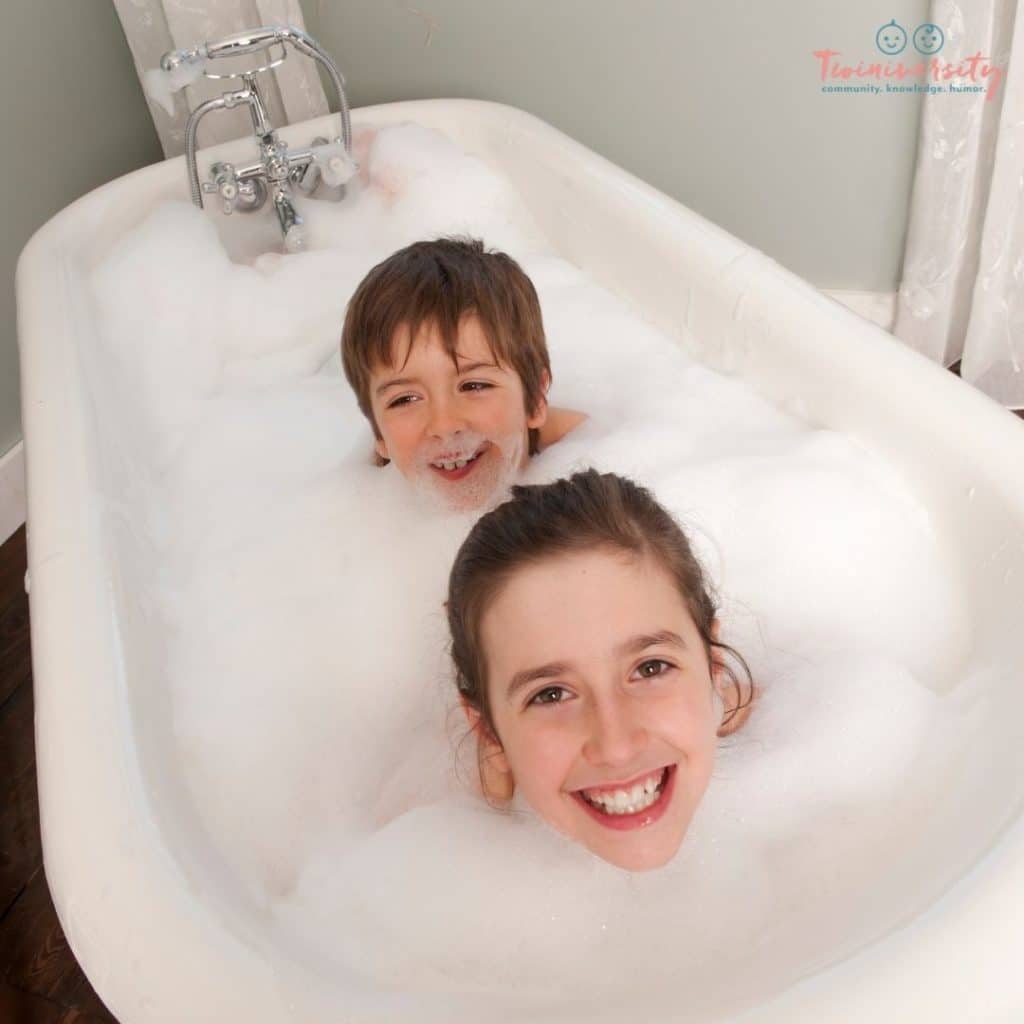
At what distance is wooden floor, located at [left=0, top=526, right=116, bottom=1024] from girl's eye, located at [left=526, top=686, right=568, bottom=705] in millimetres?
627

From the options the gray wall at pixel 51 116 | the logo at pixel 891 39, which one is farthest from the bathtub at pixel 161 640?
the logo at pixel 891 39

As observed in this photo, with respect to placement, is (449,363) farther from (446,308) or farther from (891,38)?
(891,38)

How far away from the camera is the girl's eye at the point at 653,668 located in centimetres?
Answer: 87

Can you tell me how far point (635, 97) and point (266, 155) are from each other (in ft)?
2.32

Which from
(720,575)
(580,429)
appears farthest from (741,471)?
(580,429)

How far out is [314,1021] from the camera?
62 cm

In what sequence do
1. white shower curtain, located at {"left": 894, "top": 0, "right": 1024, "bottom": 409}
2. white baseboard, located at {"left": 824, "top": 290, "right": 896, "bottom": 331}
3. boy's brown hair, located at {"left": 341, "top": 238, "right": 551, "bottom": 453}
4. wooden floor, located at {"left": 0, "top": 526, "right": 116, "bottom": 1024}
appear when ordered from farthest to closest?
white baseboard, located at {"left": 824, "top": 290, "right": 896, "bottom": 331} → white shower curtain, located at {"left": 894, "top": 0, "right": 1024, "bottom": 409} → boy's brown hair, located at {"left": 341, "top": 238, "right": 551, "bottom": 453} → wooden floor, located at {"left": 0, "top": 526, "right": 116, "bottom": 1024}

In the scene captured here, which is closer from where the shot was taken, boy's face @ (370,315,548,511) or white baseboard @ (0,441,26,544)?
boy's face @ (370,315,548,511)

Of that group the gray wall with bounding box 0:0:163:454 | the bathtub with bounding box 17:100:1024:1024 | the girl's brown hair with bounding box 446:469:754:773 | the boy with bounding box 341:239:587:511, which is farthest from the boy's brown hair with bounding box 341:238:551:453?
the gray wall with bounding box 0:0:163:454

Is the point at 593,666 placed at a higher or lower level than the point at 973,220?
higher

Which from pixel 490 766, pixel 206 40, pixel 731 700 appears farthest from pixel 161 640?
pixel 206 40

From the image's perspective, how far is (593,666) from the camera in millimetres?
849

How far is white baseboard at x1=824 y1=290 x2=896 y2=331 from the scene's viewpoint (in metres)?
2.08

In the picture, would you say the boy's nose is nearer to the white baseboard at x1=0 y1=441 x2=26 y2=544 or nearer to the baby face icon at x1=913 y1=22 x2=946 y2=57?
the white baseboard at x1=0 y1=441 x2=26 y2=544
